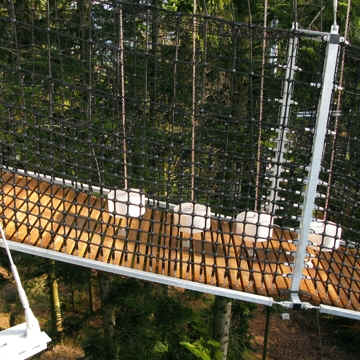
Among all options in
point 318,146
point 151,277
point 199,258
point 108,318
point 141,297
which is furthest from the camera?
point 108,318

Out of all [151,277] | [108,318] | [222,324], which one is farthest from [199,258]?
[108,318]

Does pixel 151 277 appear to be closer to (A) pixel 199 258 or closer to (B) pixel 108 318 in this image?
(A) pixel 199 258

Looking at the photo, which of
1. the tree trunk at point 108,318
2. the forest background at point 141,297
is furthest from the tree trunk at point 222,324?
the tree trunk at point 108,318

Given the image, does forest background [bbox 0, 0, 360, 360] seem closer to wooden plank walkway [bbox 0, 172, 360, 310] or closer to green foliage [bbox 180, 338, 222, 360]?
green foliage [bbox 180, 338, 222, 360]

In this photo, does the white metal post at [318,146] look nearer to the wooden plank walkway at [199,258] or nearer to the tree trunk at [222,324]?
the wooden plank walkway at [199,258]

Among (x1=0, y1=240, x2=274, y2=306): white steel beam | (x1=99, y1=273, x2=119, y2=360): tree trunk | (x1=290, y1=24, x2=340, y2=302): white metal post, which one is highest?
(x1=290, y1=24, x2=340, y2=302): white metal post

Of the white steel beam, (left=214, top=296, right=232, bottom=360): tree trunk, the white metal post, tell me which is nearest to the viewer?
the white metal post

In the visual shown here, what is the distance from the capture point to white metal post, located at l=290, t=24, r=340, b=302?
5.15ft

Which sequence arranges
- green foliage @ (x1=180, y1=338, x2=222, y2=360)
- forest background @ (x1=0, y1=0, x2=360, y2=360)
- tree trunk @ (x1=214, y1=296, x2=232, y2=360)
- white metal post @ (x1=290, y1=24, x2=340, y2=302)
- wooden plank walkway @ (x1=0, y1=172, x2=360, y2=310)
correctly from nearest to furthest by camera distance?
white metal post @ (x1=290, y1=24, x2=340, y2=302), wooden plank walkway @ (x1=0, y1=172, x2=360, y2=310), green foliage @ (x1=180, y1=338, x2=222, y2=360), forest background @ (x1=0, y1=0, x2=360, y2=360), tree trunk @ (x1=214, y1=296, x2=232, y2=360)

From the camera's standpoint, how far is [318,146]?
66.1 inches

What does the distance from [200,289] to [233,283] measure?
0.55 ft

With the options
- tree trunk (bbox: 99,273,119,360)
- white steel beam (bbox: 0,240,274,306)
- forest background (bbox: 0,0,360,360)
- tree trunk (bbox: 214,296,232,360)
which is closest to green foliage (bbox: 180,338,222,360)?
→ forest background (bbox: 0,0,360,360)

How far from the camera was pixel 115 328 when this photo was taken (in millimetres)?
3725

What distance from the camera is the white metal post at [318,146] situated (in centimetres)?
157
